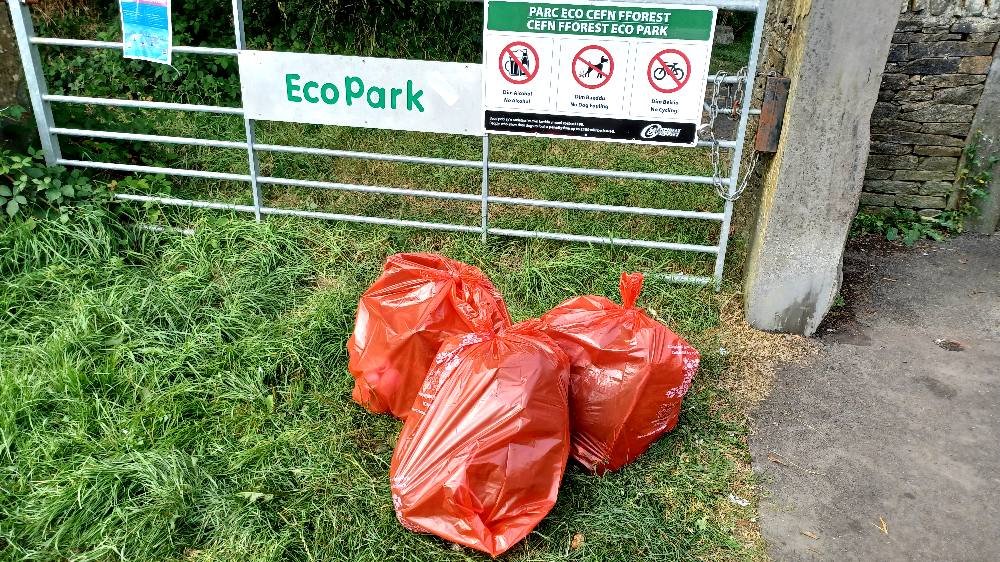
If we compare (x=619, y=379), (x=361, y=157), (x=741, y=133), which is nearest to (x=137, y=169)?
(x=361, y=157)

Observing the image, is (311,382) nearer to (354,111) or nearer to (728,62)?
(354,111)

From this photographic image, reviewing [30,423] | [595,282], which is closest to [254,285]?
[30,423]

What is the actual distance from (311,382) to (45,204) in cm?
240

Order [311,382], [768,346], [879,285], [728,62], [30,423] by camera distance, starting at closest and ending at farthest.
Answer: [30,423]
[311,382]
[768,346]
[879,285]
[728,62]

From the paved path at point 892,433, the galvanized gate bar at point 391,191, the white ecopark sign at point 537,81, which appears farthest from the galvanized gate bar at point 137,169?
the paved path at point 892,433

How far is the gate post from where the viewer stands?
4500mm

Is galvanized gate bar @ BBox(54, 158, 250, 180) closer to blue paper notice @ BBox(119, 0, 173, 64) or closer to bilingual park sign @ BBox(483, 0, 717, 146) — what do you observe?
blue paper notice @ BBox(119, 0, 173, 64)

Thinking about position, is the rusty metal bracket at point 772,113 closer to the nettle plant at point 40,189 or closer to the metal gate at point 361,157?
the metal gate at point 361,157

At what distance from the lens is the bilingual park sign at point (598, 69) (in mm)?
3889

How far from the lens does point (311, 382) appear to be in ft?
12.1

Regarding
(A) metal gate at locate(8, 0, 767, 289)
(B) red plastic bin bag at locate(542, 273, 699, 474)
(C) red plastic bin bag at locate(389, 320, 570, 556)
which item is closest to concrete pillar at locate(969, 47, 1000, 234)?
(A) metal gate at locate(8, 0, 767, 289)

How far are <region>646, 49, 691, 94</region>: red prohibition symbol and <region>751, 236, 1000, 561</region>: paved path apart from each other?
1643 millimetres

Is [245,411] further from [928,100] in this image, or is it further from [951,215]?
[951,215]

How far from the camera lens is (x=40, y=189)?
15.2 ft
